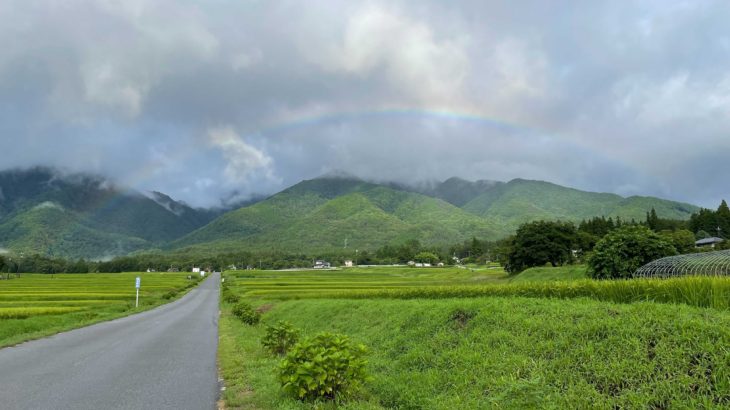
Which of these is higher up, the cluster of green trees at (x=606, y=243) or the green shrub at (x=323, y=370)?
the cluster of green trees at (x=606, y=243)

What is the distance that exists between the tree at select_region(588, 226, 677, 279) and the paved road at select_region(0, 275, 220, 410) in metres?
39.0

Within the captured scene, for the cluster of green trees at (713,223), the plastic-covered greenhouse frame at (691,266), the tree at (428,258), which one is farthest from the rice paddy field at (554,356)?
the tree at (428,258)

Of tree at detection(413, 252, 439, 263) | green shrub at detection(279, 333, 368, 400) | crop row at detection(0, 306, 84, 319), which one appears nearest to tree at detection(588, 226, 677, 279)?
green shrub at detection(279, 333, 368, 400)

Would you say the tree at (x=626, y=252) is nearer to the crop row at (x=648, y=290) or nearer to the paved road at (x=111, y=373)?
the crop row at (x=648, y=290)

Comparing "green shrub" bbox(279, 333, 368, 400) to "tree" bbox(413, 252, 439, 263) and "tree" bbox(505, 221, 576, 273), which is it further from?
"tree" bbox(413, 252, 439, 263)

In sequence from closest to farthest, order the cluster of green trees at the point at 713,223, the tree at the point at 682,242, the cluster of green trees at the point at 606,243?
the cluster of green trees at the point at 606,243 → the tree at the point at 682,242 → the cluster of green trees at the point at 713,223

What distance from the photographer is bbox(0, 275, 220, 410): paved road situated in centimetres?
930

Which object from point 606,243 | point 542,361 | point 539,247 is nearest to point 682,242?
point 539,247

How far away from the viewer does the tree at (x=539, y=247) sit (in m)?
78.9

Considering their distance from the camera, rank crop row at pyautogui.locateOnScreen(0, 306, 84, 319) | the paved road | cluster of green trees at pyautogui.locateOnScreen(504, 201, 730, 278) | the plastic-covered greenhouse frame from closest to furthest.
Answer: the paved road < crop row at pyautogui.locateOnScreen(0, 306, 84, 319) < the plastic-covered greenhouse frame < cluster of green trees at pyautogui.locateOnScreen(504, 201, 730, 278)

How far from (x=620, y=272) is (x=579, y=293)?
112ft

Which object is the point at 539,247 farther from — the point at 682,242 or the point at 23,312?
the point at 23,312

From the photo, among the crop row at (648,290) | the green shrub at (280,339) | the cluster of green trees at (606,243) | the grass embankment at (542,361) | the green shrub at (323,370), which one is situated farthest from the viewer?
the cluster of green trees at (606,243)

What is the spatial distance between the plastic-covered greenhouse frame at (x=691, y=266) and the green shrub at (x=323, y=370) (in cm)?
3048
